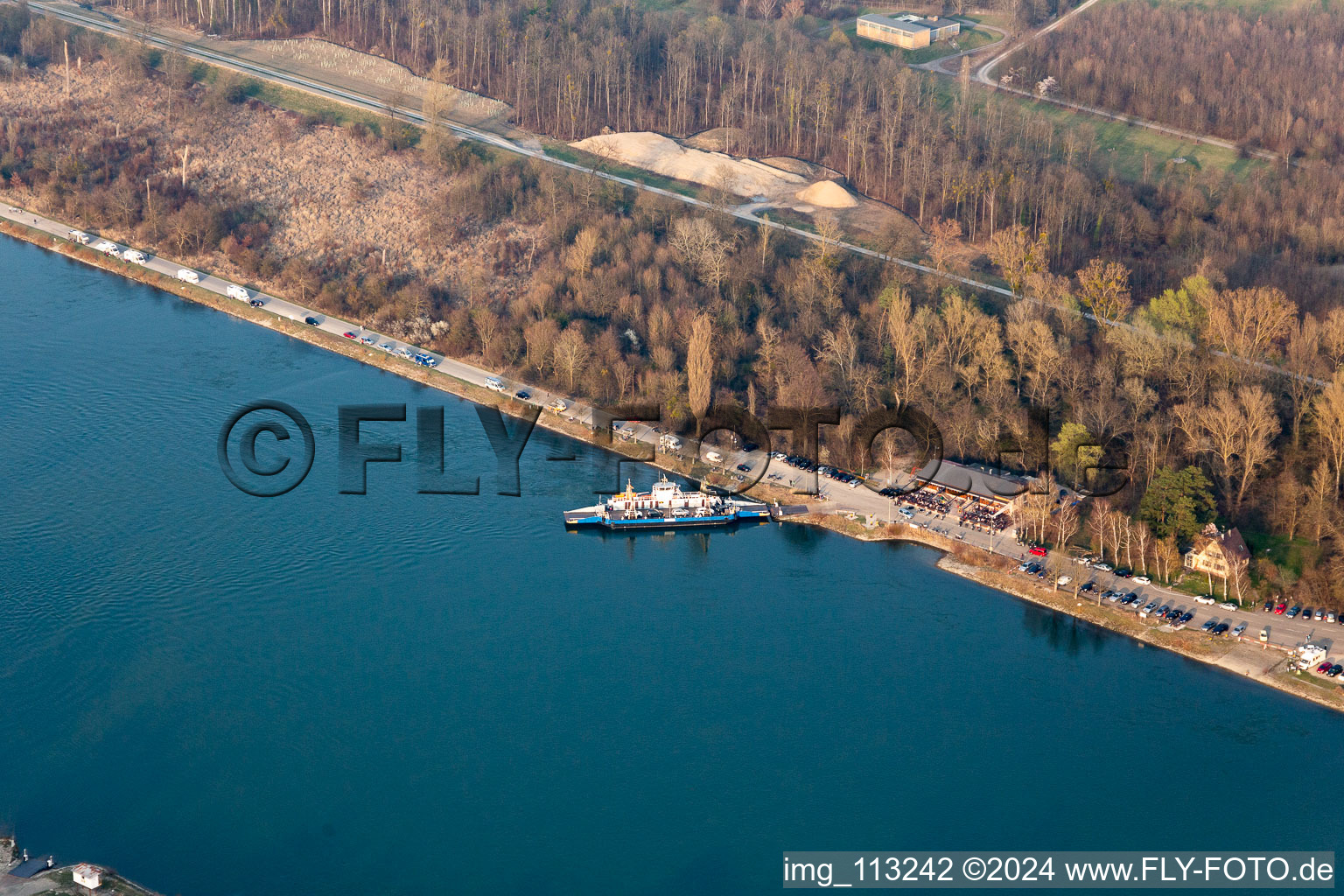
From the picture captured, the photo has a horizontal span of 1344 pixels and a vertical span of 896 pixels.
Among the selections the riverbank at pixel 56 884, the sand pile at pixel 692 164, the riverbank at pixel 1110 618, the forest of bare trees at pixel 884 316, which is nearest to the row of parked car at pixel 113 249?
the forest of bare trees at pixel 884 316

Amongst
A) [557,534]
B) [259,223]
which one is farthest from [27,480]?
[259,223]

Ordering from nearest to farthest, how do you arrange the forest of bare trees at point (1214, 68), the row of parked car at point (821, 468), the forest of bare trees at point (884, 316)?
the forest of bare trees at point (884, 316)
the row of parked car at point (821, 468)
the forest of bare trees at point (1214, 68)

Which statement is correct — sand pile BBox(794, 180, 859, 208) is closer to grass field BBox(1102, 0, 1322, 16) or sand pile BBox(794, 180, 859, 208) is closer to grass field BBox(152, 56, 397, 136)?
grass field BBox(152, 56, 397, 136)

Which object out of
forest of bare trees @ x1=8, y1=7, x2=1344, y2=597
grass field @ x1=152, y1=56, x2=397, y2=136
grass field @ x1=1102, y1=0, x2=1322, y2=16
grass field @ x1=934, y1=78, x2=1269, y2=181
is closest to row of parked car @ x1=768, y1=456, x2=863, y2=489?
forest of bare trees @ x1=8, y1=7, x2=1344, y2=597

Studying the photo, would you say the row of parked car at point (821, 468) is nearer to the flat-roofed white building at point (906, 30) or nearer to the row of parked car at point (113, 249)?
the row of parked car at point (113, 249)

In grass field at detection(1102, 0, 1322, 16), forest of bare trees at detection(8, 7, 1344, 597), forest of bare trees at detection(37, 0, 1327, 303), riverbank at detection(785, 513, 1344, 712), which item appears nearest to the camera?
riverbank at detection(785, 513, 1344, 712)

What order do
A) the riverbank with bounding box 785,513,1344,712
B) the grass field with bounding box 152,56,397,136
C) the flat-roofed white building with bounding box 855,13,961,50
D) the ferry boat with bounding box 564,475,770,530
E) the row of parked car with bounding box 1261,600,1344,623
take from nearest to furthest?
1. the riverbank with bounding box 785,513,1344,712
2. the row of parked car with bounding box 1261,600,1344,623
3. the ferry boat with bounding box 564,475,770,530
4. the grass field with bounding box 152,56,397,136
5. the flat-roofed white building with bounding box 855,13,961,50
